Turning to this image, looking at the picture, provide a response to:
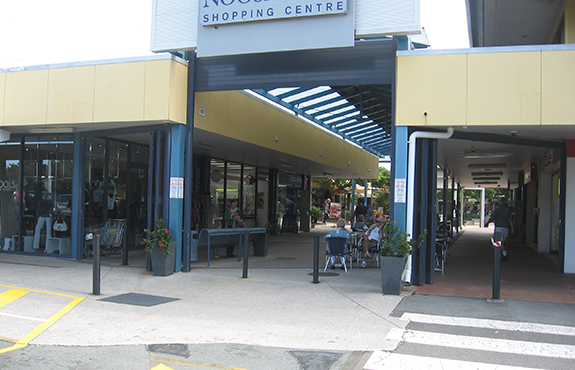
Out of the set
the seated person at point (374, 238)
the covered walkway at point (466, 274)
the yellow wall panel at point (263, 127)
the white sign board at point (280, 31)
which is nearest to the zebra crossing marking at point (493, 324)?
the covered walkway at point (466, 274)

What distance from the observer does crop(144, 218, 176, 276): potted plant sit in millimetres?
10180

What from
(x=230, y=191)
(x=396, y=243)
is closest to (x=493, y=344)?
(x=396, y=243)

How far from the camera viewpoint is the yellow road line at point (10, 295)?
7.83 meters

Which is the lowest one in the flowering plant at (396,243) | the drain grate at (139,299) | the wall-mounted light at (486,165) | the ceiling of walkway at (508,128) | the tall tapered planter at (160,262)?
the drain grate at (139,299)

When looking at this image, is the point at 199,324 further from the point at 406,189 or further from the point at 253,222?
the point at 253,222

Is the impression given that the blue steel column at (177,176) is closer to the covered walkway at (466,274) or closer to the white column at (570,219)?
the covered walkway at (466,274)

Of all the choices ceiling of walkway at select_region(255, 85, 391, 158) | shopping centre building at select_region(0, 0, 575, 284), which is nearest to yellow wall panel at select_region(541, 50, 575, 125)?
shopping centre building at select_region(0, 0, 575, 284)

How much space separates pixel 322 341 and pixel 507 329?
2541 millimetres

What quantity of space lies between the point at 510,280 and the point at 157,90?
8.48m

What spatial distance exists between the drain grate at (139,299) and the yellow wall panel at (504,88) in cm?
634

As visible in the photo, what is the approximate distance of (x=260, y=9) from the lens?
382 inches

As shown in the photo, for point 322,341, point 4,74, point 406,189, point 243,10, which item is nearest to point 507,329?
point 322,341

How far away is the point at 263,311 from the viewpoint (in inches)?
295

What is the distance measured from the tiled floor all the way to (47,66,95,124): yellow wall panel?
26.4 ft
